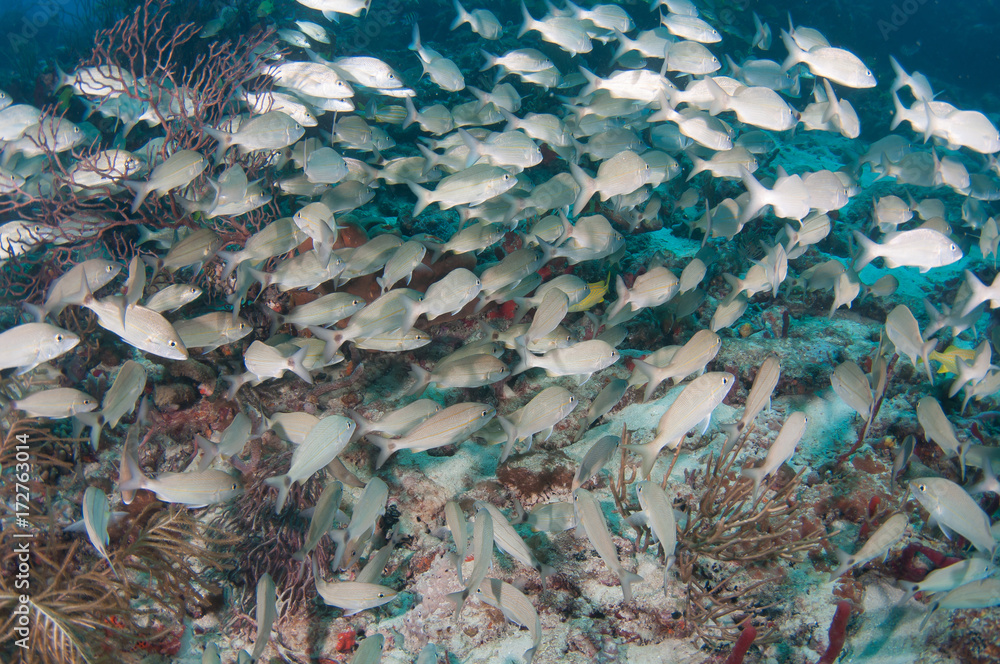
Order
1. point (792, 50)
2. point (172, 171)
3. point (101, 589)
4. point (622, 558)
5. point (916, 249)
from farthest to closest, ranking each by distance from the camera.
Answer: point (792, 50) < point (916, 249) < point (172, 171) < point (622, 558) < point (101, 589)

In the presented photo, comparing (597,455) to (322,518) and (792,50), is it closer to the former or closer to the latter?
(322,518)

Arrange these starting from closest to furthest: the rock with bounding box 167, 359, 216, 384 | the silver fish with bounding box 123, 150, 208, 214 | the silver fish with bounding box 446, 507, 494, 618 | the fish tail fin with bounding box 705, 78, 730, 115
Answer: the silver fish with bounding box 446, 507, 494, 618, the silver fish with bounding box 123, 150, 208, 214, the rock with bounding box 167, 359, 216, 384, the fish tail fin with bounding box 705, 78, 730, 115

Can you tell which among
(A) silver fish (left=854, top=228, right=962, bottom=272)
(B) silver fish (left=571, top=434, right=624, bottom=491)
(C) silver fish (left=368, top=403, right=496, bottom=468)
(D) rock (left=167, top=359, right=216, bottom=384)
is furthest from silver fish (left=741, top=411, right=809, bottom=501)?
(D) rock (left=167, top=359, right=216, bottom=384)

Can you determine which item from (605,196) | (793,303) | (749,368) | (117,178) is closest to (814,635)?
(749,368)

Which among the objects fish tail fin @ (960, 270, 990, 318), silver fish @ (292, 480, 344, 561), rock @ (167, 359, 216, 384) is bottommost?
rock @ (167, 359, 216, 384)

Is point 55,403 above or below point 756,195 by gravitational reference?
below

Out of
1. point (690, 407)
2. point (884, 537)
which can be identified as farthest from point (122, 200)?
point (884, 537)

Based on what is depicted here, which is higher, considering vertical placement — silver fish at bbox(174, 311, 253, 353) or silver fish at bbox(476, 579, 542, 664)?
silver fish at bbox(174, 311, 253, 353)

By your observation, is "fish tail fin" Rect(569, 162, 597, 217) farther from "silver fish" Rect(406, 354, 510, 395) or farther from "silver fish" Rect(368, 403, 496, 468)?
"silver fish" Rect(368, 403, 496, 468)

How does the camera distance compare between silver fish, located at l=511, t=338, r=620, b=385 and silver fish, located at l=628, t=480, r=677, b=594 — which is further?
silver fish, located at l=511, t=338, r=620, b=385

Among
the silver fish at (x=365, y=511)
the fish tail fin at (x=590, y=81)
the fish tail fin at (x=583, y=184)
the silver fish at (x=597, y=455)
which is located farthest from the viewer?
the fish tail fin at (x=590, y=81)

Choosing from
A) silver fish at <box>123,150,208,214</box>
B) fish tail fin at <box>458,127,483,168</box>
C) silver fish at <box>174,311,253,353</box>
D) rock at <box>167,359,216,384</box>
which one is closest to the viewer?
silver fish at <box>174,311,253,353</box>

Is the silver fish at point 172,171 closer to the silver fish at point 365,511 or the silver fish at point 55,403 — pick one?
the silver fish at point 55,403

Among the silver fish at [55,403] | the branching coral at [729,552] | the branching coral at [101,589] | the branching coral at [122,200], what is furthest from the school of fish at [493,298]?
the branching coral at [101,589]
